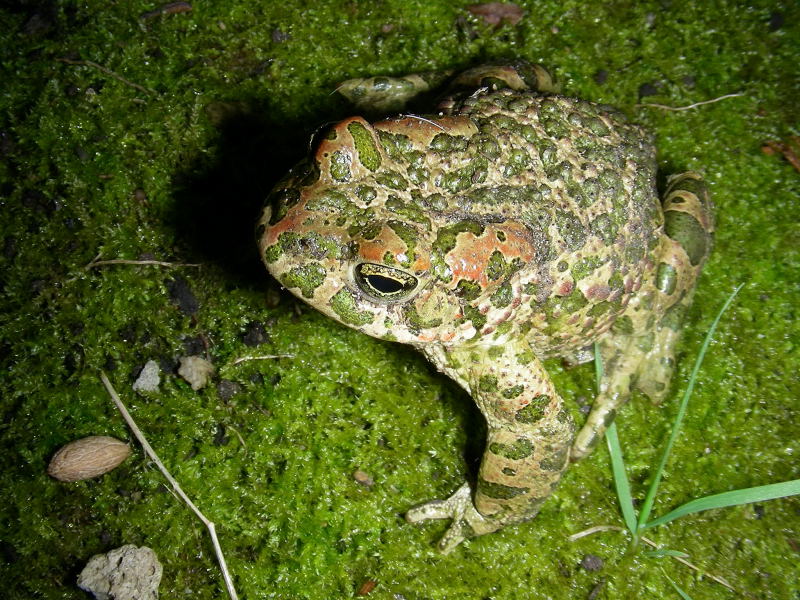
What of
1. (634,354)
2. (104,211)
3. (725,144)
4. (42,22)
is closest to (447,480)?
(634,354)

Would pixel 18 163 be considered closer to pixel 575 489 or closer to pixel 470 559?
pixel 470 559

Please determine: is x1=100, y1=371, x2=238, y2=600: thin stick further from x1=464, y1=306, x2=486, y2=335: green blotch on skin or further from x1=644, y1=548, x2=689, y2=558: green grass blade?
x1=644, y1=548, x2=689, y2=558: green grass blade

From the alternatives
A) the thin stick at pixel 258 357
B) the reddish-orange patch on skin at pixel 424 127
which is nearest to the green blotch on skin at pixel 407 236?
the reddish-orange patch on skin at pixel 424 127

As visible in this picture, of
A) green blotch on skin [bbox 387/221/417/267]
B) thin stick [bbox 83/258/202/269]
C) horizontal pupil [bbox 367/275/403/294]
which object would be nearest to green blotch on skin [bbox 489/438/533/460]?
horizontal pupil [bbox 367/275/403/294]

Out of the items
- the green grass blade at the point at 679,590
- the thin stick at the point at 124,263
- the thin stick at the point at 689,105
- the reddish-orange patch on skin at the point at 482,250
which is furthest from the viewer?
the thin stick at the point at 689,105

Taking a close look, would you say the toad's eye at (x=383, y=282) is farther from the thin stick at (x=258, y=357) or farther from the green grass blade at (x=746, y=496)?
the green grass blade at (x=746, y=496)

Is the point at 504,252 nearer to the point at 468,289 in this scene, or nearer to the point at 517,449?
the point at 468,289
